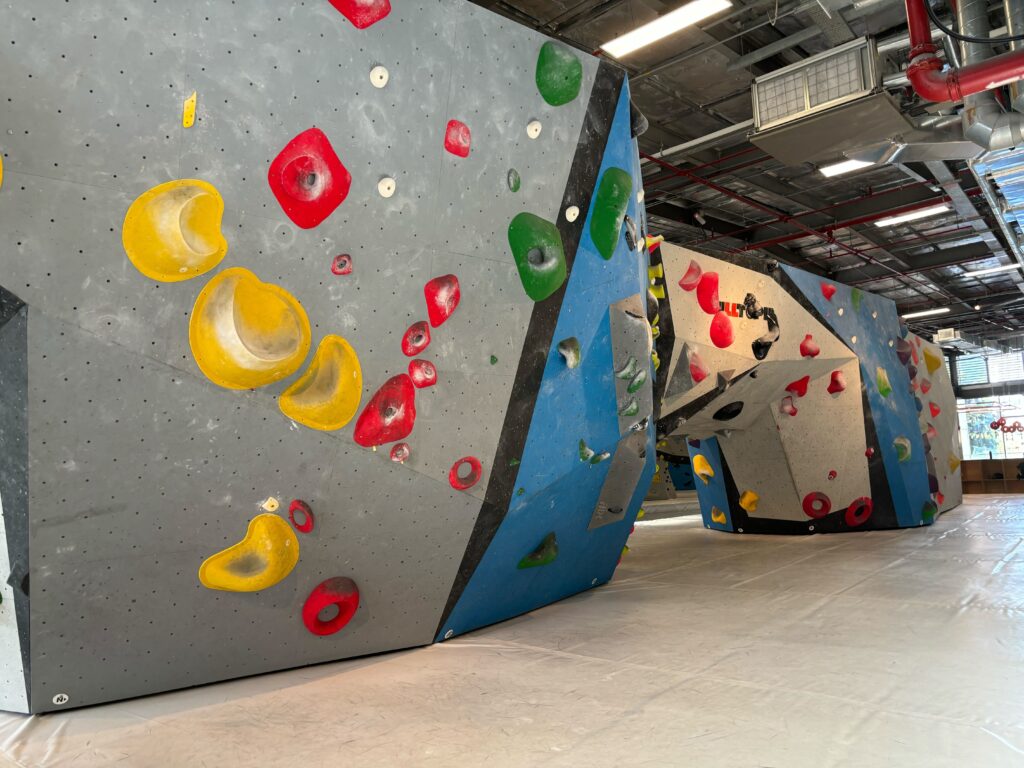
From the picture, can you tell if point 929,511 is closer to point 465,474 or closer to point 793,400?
point 793,400

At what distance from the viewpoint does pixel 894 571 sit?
5.81 m

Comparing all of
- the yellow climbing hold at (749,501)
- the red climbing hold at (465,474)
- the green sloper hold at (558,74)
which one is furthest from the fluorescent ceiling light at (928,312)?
the red climbing hold at (465,474)

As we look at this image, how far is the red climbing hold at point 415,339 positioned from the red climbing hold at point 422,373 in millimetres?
53

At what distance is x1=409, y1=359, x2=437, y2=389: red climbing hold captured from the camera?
350 cm

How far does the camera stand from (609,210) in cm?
443

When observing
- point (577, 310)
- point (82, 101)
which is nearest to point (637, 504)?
point (577, 310)

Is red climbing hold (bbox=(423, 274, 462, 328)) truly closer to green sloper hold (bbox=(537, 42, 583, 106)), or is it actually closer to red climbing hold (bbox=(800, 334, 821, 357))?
green sloper hold (bbox=(537, 42, 583, 106))

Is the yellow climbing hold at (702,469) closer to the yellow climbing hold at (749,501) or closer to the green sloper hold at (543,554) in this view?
the yellow climbing hold at (749,501)

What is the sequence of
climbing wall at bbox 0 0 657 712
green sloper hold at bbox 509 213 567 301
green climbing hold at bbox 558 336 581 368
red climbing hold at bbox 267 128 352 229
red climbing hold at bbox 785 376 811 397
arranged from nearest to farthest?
climbing wall at bbox 0 0 657 712, red climbing hold at bbox 267 128 352 229, green sloper hold at bbox 509 213 567 301, green climbing hold at bbox 558 336 581 368, red climbing hold at bbox 785 376 811 397

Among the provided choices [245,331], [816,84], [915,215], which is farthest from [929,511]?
[245,331]

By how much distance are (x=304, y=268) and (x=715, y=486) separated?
7.30 m

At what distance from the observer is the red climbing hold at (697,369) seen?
6.23m

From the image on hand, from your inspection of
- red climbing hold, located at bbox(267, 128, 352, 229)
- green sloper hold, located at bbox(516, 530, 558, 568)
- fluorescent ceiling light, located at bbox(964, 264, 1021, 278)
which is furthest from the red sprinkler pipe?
fluorescent ceiling light, located at bbox(964, 264, 1021, 278)

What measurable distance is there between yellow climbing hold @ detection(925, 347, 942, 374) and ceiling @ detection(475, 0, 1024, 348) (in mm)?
1800
